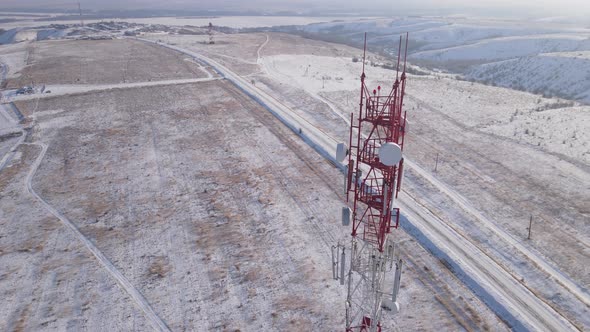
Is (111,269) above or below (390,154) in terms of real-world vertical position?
below

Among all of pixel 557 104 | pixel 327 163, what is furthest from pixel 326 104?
pixel 557 104

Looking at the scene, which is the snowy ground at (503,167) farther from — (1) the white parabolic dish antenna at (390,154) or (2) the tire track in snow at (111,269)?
(2) the tire track in snow at (111,269)

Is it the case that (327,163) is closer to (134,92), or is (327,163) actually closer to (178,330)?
(178,330)

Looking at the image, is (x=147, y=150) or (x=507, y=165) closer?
(x=507, y=165)

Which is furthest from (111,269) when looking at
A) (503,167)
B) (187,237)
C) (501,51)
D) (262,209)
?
(501,51)

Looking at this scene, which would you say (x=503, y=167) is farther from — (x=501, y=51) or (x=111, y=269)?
(x=501, y=51)

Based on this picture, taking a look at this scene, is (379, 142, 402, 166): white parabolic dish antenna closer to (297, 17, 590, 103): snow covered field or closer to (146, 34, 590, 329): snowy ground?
(146, 34, 590, 329): snowy ground

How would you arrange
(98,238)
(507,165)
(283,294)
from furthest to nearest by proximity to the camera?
(507,165) → (98,238) → (283,294)
